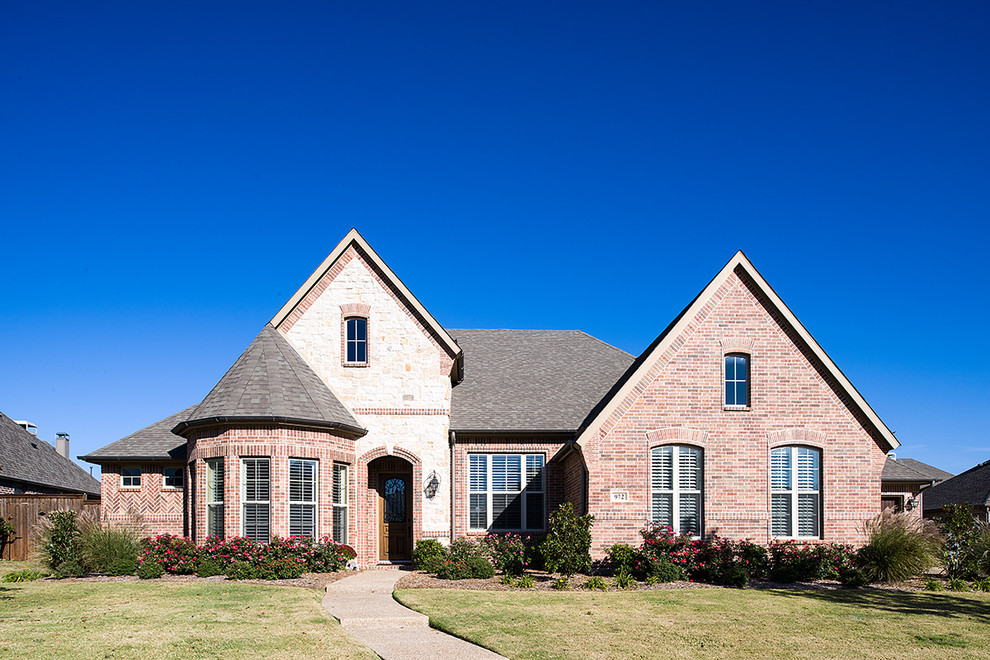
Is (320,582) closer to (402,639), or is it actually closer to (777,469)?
(402,639)

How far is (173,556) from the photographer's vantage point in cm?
1923

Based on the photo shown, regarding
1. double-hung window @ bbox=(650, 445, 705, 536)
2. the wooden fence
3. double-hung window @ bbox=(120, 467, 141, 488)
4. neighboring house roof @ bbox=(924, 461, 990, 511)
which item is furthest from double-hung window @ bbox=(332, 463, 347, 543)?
neighboring house roof @ bbox=(924, 461, 990, 511)

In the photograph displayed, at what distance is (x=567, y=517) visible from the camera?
1922 centimetres

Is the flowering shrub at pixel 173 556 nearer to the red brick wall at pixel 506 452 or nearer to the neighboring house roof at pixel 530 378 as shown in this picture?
the red brick wall at pixel 506 452

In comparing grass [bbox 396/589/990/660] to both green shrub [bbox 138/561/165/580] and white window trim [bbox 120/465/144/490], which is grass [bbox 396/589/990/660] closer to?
green shrub [bbox 138/561/165/580]

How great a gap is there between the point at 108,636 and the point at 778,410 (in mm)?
15266

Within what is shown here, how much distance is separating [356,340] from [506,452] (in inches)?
210

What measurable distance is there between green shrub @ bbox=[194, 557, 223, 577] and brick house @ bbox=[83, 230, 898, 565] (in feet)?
2.95

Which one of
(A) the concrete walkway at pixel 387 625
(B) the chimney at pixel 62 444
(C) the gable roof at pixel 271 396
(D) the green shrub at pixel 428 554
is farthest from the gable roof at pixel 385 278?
(B) the chimney at pixel 62 444

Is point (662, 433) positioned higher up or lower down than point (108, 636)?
higher up

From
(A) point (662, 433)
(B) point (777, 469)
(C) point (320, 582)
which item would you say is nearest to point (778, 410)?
(B) point (777, 469)

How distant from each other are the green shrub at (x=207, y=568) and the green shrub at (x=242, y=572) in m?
0.43

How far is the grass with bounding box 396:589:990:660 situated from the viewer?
10.9 m

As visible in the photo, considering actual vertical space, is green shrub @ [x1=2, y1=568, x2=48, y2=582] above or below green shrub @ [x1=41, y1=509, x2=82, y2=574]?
below
